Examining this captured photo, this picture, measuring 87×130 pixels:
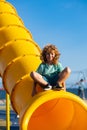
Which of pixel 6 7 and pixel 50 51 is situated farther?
pixel 6 7

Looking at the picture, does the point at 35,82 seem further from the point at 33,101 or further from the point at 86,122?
the point at 86,122

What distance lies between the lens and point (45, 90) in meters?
5.69

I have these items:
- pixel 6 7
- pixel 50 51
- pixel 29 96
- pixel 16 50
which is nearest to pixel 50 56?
pixel 50 51

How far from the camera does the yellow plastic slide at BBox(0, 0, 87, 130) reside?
18.1ft

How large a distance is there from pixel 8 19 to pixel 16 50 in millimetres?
1452

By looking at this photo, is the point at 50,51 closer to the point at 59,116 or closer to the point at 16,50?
the point at 59,116

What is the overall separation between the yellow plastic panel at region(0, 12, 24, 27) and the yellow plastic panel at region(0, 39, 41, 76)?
2.95 ft

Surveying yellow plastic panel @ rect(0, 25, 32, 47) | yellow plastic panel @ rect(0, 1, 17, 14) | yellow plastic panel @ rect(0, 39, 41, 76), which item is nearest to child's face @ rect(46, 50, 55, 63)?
yellow plastic panel @ rect(0, 39, 41, 76)

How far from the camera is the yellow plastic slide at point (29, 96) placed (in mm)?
5512

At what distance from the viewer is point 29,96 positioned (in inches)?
240

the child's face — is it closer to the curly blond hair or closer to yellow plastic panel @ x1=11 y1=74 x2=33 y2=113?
the curly blond hair

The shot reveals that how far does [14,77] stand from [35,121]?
35.5 inches

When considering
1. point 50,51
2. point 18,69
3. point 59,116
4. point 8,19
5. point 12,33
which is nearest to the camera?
point 50,51

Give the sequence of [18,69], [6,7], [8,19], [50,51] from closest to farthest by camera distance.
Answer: [50,51]
[18,69]
[8,19]
[6,7]
